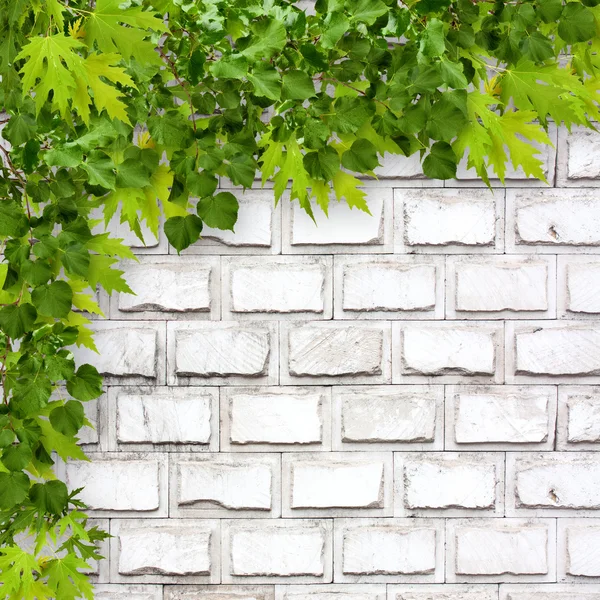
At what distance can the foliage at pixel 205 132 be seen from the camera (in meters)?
1.14

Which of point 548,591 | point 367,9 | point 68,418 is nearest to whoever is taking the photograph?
point 367,9

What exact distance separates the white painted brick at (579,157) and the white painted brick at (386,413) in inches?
19.6

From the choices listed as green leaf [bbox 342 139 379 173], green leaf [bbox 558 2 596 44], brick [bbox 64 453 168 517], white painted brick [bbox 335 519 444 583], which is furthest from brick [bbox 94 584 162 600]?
green leaf [bbox 558 2 596 44]

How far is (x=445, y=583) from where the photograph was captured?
1331mm

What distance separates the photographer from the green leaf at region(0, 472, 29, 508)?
1209 mm

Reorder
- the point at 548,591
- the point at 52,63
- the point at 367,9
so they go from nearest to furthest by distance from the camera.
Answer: the point at 52,63, the point at 367,9, the point at 548,591

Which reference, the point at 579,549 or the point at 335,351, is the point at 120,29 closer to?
the point at 335,351

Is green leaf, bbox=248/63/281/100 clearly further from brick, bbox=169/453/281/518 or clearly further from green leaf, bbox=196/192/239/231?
brick, bbox=169/453/281/518

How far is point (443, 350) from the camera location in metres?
1.31

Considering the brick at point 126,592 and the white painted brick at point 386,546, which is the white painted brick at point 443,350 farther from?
the brick at point 126,592

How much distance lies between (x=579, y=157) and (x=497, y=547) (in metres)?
0.80

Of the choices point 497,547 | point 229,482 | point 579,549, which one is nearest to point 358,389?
point 229,482

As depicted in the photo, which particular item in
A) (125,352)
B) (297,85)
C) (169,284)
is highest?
(297,85)

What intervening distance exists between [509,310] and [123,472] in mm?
839
